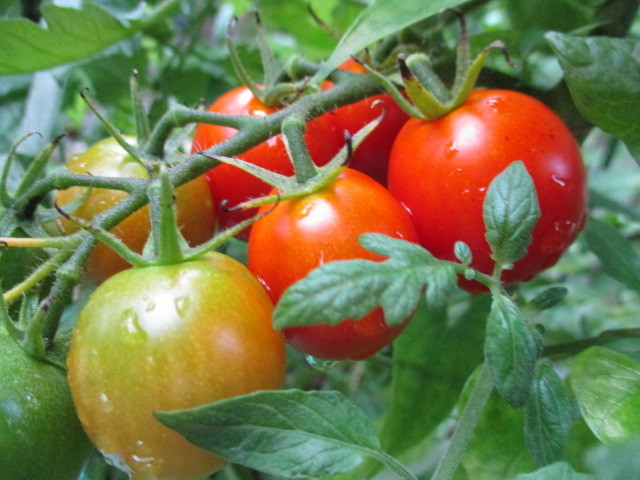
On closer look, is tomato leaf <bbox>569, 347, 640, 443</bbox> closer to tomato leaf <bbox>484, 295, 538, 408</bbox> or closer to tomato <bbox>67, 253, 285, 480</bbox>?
tomato leaf <bbox>484, 295, 538, 408</bbox>

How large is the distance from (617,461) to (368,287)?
161 millimetres

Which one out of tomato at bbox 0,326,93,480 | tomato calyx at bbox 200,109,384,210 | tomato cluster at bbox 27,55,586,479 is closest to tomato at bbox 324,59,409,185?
tomato cluster at bbox 27,55,586,479

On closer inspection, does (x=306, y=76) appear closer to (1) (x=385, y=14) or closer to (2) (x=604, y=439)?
(1) (x=385, y=14)

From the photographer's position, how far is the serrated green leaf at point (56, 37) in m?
0.64

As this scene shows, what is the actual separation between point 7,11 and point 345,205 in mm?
791

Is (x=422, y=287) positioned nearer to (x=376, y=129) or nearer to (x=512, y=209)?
(x=512, y=209)

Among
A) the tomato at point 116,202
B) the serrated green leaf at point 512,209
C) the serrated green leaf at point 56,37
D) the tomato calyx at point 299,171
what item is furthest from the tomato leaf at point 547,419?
the serrated green leaf at point 56,37

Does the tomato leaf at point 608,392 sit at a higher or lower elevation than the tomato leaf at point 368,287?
lower

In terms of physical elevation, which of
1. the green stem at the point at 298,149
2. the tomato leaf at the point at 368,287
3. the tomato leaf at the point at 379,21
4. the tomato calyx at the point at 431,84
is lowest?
the tomato leaf at the point at 368,287

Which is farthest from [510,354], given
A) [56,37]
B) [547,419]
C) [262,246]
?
[56,37]

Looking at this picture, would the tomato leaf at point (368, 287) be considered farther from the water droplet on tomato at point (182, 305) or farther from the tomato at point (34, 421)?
the tomato at point (34, 421)

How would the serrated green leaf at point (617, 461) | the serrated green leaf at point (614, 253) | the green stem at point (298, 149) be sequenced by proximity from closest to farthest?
1. the serrated green leaf at point (617, 461)
2. the green stem at point (298, 149)
3. the serrated green leaf at point (614, 253)

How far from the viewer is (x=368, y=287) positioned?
38cm

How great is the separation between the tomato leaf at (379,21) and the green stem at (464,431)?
0.96ft
